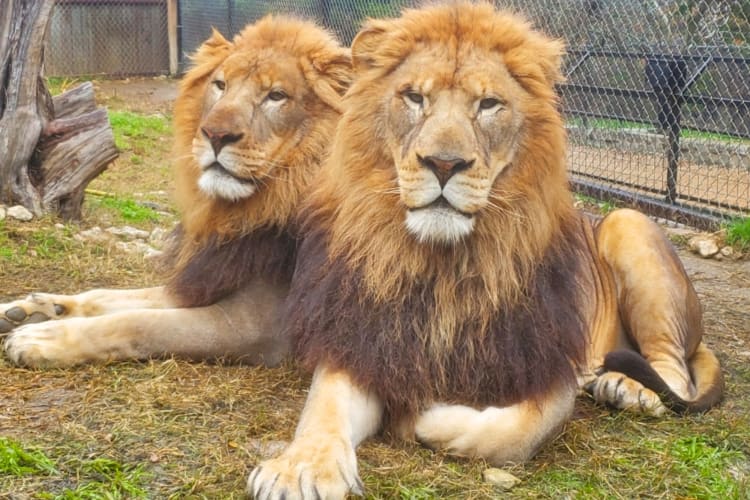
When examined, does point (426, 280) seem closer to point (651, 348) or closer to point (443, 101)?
point (443, 101)

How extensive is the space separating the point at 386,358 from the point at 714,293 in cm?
333

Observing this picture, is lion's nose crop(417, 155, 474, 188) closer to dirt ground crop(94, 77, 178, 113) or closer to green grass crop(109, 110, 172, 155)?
green grass crop(109, 110, 172, 155)

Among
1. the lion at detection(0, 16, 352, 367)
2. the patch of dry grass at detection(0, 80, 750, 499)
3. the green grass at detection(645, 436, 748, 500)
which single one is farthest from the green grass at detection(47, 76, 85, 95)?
the green grass at detection(645, 436, 748, 500)

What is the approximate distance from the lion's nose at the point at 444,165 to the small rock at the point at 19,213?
351cm

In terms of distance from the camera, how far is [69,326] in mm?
3590

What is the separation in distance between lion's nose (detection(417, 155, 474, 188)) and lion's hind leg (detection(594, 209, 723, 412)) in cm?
119

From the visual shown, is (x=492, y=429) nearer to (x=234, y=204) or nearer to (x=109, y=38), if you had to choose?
(x=234, y=204)

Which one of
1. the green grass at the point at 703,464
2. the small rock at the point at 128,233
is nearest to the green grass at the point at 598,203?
the small rock at the point at 128,233

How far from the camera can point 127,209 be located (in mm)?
6688

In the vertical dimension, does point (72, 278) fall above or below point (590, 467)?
below

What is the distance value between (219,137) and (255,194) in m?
0.26

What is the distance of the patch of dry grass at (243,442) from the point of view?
9.00 ft

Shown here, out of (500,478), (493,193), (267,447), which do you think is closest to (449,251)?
(493,193)

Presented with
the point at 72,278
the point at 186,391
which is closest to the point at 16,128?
the point at 72,278
